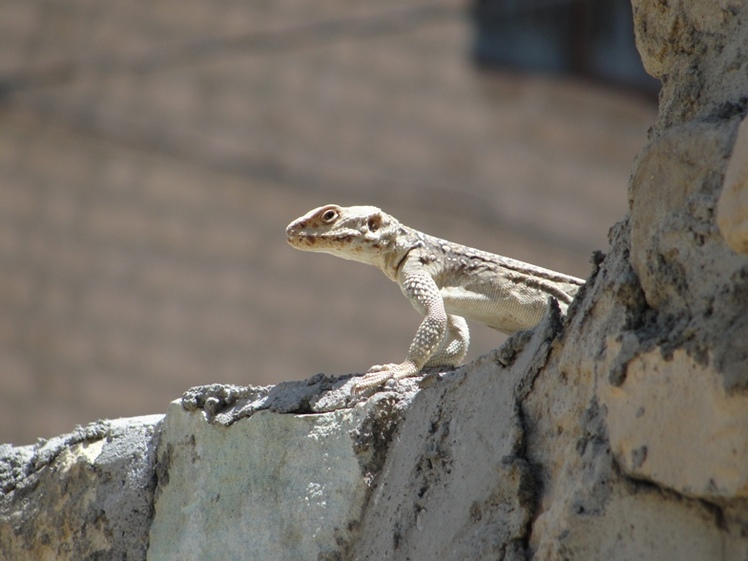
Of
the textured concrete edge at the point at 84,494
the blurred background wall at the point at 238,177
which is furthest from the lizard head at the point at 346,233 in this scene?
the blurred background wall at the point at 238,177

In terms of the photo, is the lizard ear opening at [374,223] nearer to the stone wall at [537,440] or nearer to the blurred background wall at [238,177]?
the stone wall at [537,440]

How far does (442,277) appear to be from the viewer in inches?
172

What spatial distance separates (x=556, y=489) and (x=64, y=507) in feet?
5.27

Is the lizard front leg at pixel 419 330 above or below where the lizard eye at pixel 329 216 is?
below

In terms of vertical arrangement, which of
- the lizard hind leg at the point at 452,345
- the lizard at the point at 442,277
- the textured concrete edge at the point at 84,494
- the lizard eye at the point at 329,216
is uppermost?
the lizard eye at the point at 329,216

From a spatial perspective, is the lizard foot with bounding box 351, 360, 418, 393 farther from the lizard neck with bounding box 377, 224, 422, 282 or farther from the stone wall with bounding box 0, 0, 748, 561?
the lizard neck with bounding box 377, 224, 422, 282

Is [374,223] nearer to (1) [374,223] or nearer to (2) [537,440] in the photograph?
(1) [374,223]

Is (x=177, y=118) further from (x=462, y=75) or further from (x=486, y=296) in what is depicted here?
(x=486, y=296)

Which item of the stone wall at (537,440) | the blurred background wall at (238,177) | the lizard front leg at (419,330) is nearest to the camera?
the stone wall at (537,440)

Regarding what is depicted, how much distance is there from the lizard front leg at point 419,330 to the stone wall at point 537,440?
129 mm

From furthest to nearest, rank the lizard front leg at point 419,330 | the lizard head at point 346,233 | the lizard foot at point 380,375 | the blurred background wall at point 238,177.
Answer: the blurred background wall at point 238,177
the lizard head at point 346,233
the lizard front leg at point 419,330
the lizard foot at point 380,375

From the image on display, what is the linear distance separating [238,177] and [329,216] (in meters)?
7.35

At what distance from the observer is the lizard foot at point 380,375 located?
3.04 m

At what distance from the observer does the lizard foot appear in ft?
9.99
